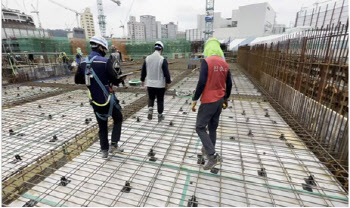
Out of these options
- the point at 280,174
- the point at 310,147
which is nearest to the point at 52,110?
the point at 280,174

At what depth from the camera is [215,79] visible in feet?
7.75

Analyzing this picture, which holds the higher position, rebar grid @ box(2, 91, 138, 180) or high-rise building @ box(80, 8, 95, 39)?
high-rise building @ box(80, 8, 95, 39)

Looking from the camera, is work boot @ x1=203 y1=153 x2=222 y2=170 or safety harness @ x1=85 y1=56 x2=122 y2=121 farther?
work boot @ x1=203 y1=153 x2=222 y2=170

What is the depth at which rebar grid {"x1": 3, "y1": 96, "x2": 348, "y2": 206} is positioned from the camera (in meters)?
2.15

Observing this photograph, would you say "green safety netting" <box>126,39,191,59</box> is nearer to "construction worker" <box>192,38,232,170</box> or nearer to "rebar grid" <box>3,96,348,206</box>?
"rebar grid" <box>3,96,348,206</box>

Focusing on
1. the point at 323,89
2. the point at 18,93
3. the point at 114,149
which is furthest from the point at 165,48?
the point at 114,149

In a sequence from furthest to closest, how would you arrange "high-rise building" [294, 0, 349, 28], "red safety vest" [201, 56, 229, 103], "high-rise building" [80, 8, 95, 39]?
"high-rise building" [80, 8, 95, 39] < "high-rise building" [294, 0, 349, 28] < "red safety vest" [201, 56, 229, 103]

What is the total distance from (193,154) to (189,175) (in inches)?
21.4

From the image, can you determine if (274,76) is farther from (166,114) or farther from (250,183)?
(250,183)

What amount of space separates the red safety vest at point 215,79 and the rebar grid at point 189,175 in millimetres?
1110

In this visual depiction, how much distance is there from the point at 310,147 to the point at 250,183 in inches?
65.9

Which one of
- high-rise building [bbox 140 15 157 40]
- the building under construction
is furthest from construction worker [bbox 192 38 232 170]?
high-rise building [bbox 140 15 157 40]

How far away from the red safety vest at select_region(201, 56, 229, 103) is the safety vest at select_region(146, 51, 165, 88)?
1.66 m

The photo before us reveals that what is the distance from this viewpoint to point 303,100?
406cm
